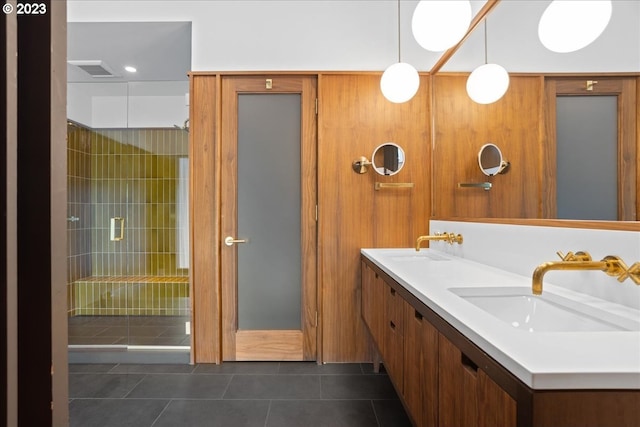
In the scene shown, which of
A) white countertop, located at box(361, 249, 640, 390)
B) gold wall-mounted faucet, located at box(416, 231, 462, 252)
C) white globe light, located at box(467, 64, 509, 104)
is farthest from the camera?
gold wall-mounted faucet, located at box(416, 231, 462, 252)

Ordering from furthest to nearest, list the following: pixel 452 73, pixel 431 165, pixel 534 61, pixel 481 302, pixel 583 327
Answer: pixel 431 165
pixel 452 73
pixel 534 61
pixel 481 302
pixel 583 327

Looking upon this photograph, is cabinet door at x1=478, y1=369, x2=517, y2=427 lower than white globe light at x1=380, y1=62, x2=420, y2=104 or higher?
lower

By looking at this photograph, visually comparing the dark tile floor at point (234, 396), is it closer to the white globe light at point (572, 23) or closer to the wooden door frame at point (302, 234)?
the wooden door frame at point (302, 234)

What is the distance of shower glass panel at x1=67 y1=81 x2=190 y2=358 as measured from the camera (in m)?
3.08

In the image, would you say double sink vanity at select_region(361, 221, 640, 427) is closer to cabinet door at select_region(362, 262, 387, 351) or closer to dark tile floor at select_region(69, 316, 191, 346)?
cabinet door at select_region(362, 262, 387, 351)

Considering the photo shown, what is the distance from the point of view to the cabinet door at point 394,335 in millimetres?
1373

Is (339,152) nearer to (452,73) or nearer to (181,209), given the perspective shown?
(452,73)

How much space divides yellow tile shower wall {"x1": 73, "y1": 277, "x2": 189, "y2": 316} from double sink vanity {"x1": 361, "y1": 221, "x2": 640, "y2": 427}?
7.69 ft

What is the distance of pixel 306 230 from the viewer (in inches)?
94.0

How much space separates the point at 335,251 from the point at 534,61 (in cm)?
158

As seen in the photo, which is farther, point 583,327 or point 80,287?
point 80,287

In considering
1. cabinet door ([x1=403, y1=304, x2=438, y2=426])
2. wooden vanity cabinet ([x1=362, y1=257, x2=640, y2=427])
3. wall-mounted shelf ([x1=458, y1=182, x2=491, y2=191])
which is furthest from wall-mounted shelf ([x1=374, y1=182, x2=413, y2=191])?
cabinet door ([x1=403, y1=304, x2=438, y2=426])
